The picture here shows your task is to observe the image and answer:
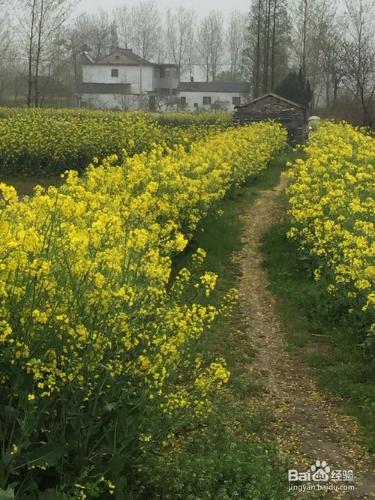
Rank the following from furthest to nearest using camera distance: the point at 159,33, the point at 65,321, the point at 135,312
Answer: the point at 159,33 → the point at 135,312 → the point at 65,321

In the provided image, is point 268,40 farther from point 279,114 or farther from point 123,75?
point 123,75

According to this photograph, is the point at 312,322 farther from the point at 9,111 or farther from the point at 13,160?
the point at 9,111

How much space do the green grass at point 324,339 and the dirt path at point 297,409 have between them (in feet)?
0.36

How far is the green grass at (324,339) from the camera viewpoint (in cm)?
504

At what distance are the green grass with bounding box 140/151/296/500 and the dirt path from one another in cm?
12

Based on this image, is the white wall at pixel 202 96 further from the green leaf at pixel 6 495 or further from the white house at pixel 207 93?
the green leaf at pixel 6 495

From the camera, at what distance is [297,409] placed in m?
4.98

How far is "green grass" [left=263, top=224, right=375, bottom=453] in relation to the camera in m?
5.04

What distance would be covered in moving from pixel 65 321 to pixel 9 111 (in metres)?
22.7

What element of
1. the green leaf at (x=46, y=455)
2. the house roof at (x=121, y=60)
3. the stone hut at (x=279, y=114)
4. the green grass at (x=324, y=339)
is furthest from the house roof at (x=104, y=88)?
the green leaf at (x=46, y=455)

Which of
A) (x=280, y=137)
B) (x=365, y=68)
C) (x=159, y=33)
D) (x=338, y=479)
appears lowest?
(x=338, y=479)

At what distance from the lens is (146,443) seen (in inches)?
138

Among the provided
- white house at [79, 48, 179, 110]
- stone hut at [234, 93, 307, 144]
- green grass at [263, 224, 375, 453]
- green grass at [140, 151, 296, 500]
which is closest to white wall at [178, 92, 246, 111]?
white house at [79, 48, 179, 110]

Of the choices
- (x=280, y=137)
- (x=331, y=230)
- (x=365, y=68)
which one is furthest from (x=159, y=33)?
(x=331, y=230)
